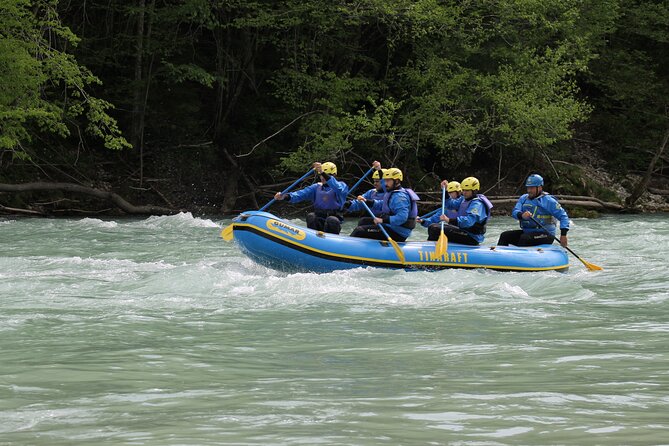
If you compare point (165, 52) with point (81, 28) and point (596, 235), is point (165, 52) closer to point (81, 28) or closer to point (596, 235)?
point (81, 28)

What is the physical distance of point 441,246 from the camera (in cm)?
1114

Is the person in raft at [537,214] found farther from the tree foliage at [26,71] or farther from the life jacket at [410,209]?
the tree foliage at [26,71]

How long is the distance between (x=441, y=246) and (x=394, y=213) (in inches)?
36.7

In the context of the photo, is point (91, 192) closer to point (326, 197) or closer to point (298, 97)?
point (298, 97)

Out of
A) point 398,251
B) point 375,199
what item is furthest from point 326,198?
point 398,251

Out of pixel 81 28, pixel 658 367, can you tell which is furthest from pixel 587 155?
pixel 658 367

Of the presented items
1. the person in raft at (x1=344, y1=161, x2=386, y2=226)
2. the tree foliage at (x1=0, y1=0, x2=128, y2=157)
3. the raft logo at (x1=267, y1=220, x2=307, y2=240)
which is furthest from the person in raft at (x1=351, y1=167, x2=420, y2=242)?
the tree foliage at (x1=0, y1=0, x2=128, y2=157)

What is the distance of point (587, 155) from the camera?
2861 centimetres

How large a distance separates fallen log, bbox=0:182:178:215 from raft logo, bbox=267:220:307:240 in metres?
10.3

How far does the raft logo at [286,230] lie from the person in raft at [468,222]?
5.71 ft

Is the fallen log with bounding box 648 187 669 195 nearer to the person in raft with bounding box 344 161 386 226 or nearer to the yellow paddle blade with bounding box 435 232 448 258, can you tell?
the person in raft with bounding box 344 161 386 226

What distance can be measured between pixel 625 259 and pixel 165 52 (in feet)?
40.0

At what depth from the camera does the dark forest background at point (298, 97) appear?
70.8 ft

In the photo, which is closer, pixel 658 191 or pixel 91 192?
pixel 91 192
